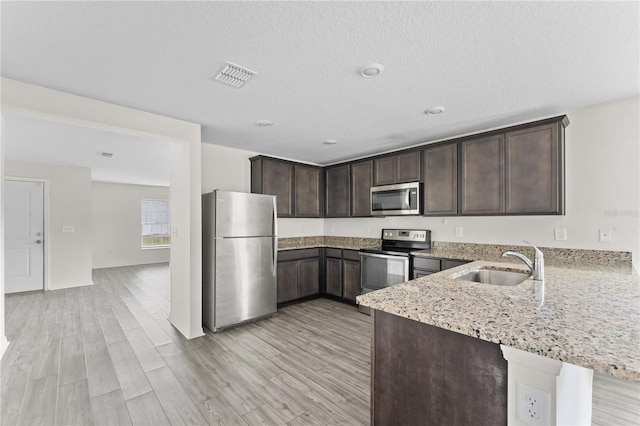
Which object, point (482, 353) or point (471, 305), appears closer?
point (482, 353)

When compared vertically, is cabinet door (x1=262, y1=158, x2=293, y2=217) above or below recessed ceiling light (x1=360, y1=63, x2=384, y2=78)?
below

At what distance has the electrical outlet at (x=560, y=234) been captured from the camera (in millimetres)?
2877

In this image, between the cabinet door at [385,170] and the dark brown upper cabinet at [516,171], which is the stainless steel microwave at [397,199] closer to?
the cabinet door at [385,170]

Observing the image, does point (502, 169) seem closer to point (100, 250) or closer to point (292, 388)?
point (292, 388)

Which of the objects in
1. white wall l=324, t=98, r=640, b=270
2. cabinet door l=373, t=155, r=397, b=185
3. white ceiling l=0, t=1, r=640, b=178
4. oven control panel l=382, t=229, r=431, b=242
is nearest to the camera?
white ceiling l=0, t=1, r=640, b=178

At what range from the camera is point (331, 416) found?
6.27ft

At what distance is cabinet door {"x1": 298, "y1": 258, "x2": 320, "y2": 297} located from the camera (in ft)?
14.7

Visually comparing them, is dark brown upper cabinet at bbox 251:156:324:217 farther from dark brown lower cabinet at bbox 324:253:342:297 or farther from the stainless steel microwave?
the stainless steel microwave

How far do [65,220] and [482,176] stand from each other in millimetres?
7182

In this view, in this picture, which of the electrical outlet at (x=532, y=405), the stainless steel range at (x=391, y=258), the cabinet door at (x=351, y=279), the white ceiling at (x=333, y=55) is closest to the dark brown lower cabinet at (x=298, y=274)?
the cabinet door at (x=351, y=279)

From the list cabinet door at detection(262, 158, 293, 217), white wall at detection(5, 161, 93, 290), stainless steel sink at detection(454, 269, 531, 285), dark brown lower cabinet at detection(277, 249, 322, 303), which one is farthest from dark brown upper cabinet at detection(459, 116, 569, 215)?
white wall at detection(5, 161, 93, 290)

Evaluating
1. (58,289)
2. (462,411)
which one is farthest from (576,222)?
(58,289)

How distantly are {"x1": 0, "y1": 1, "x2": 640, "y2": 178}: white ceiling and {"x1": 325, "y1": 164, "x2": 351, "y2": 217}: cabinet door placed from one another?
1837 millimetres

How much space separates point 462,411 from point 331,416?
44.0 inches
